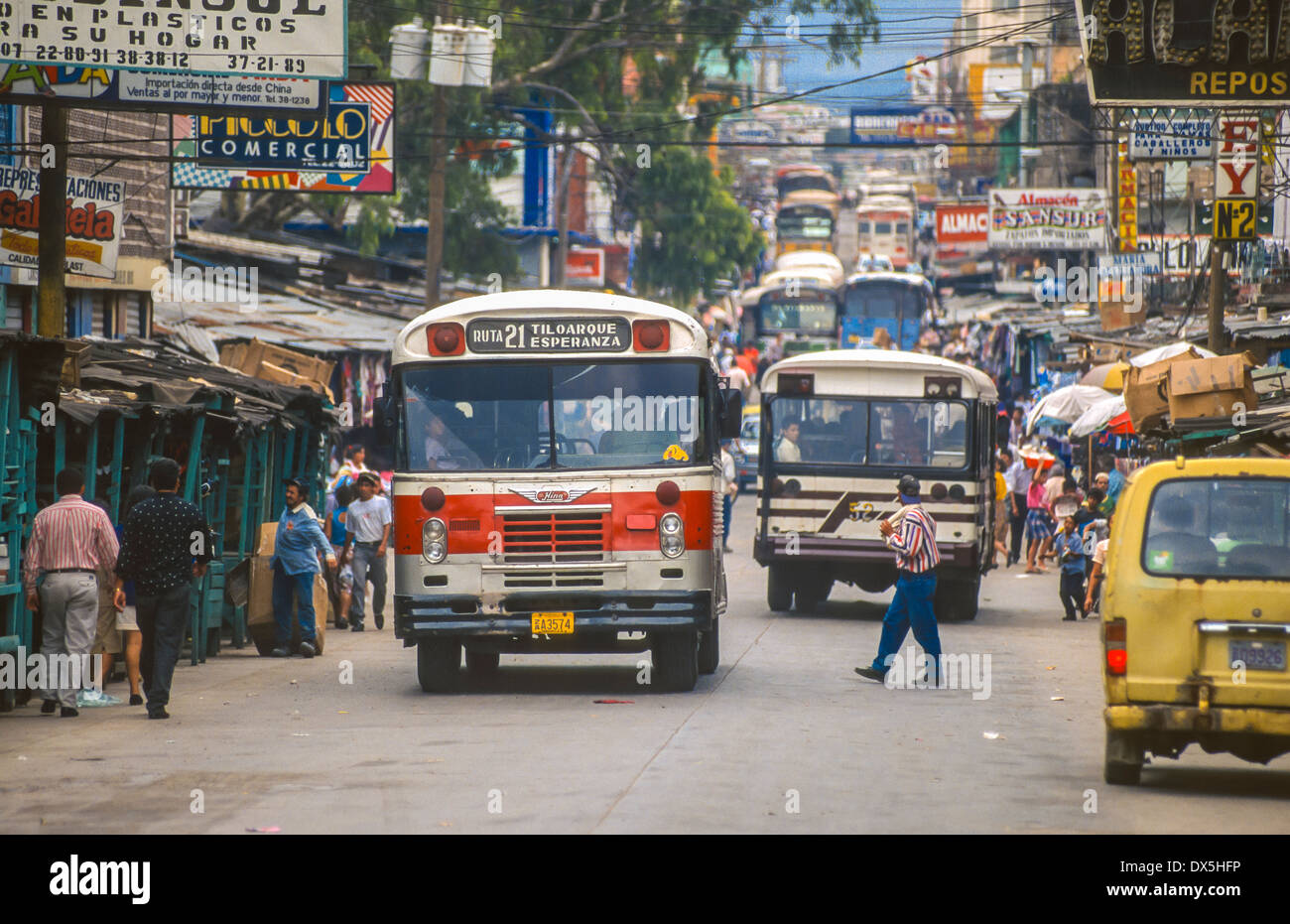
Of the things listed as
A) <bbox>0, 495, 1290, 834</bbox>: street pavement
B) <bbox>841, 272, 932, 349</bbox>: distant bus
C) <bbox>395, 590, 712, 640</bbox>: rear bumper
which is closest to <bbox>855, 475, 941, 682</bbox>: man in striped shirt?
<bbox>0, 495, 1290, 834</bbox>: street pavement

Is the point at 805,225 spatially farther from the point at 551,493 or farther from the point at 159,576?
the point at 159,576

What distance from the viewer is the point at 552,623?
13859mm

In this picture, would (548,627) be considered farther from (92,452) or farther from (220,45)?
(220,45)

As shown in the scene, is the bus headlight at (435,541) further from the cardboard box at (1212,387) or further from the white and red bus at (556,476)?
the cardboard box at (1212,387)

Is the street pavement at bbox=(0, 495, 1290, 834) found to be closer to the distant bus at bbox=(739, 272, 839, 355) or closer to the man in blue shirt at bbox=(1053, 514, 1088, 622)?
the man in blue shirt at bbox=(1053, 514, 1088, 622)

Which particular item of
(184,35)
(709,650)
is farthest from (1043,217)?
(184,35)

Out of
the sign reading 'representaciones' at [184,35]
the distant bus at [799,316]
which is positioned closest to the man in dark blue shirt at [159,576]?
the sign reading 'representaciones' at [184,35]

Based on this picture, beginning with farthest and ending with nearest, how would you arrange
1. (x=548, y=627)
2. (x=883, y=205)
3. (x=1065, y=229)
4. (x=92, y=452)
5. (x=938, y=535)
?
(x=883, y=205)
(x=1065, y=229)
(x=938, y=535)
(x=92, y=452)
(x=548, y=627)

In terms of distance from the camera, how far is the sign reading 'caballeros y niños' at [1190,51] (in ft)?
51.9

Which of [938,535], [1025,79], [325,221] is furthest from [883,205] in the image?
[938,535]

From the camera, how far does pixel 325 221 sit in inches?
1772

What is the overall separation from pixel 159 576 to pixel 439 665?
2.58 m

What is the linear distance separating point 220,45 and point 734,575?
1479cm

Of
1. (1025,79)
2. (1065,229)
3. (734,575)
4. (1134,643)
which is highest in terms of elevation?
(1025,79)
